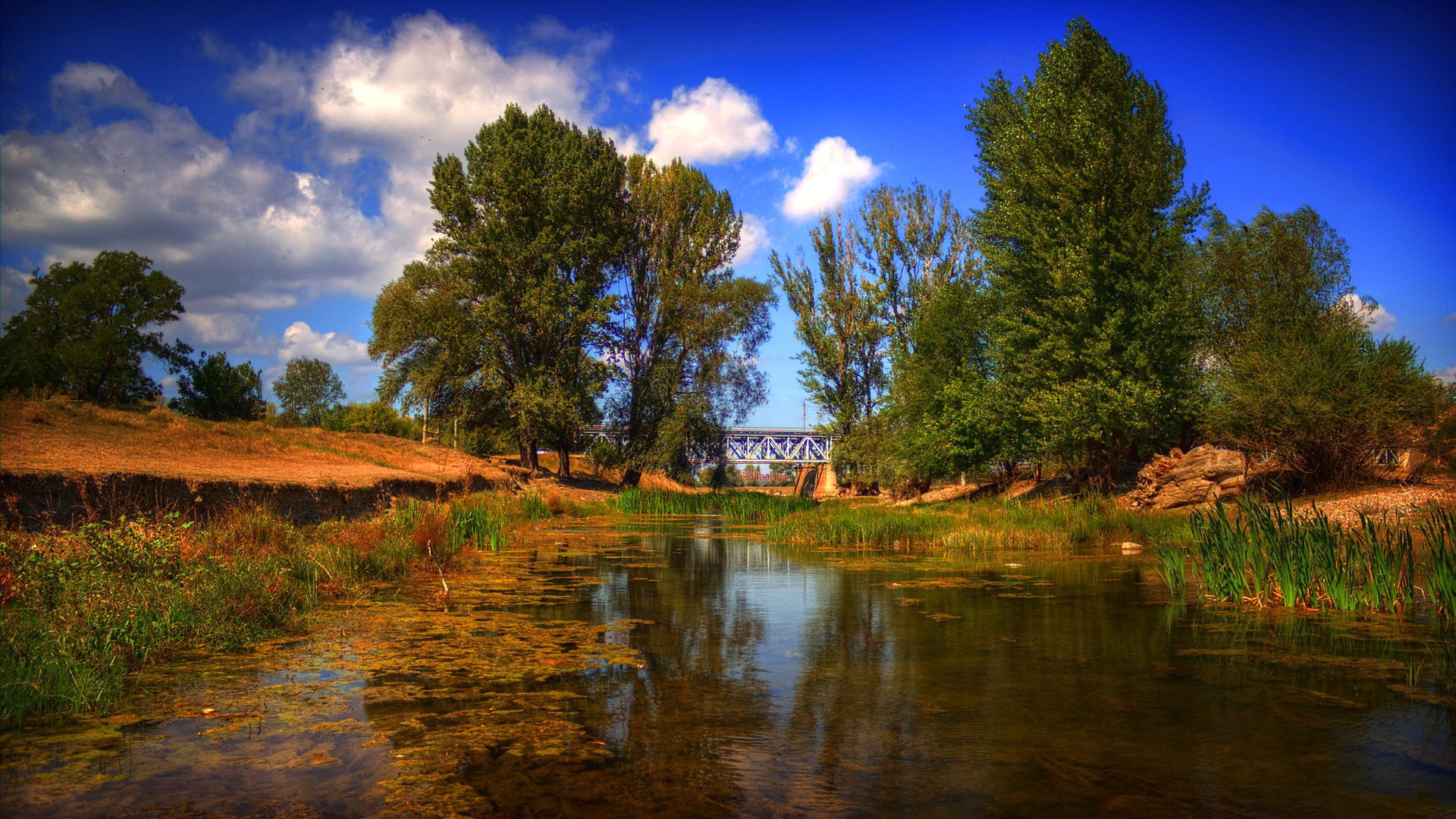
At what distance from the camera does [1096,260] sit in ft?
68.1

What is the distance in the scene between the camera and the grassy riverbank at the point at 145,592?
4820 mm

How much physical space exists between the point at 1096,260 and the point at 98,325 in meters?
38.2

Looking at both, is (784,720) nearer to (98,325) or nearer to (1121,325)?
(1121,325)

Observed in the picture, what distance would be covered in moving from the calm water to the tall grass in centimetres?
47

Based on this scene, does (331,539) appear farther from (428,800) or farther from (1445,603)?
(1445,603)

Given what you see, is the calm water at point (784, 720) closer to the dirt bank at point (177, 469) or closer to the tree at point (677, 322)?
the dirt bank at point (177, 469)

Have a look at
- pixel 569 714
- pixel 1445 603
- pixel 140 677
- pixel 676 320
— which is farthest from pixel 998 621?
pixel 676 320

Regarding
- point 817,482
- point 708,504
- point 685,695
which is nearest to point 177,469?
point 685,695

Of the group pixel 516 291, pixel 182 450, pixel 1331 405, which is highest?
pixel 516 291

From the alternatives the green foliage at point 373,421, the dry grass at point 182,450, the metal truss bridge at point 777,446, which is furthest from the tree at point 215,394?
the metal truss bridge at point 777,446

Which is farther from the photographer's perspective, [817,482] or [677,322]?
[817,482]

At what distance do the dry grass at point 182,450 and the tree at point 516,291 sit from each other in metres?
5.72

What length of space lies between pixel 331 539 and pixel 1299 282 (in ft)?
93.7

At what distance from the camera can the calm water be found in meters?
3.62
